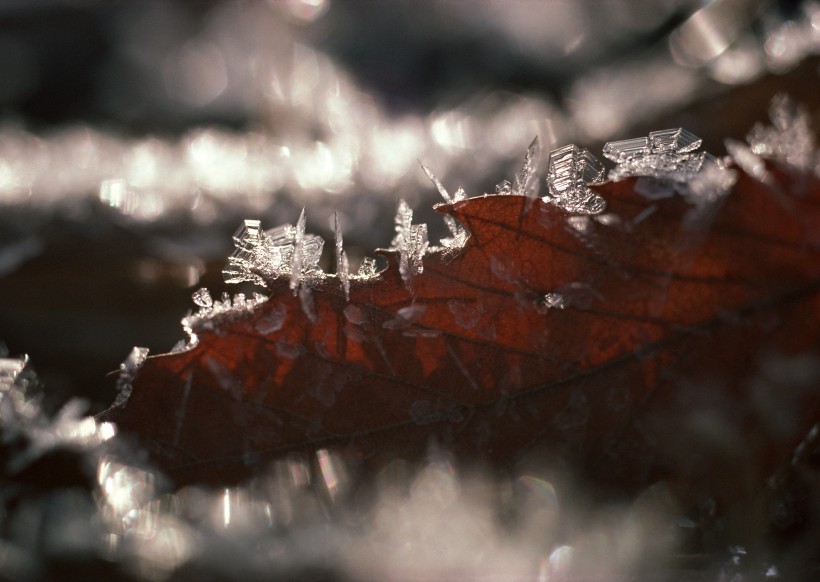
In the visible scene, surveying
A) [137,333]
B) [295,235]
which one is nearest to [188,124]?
[137,333]

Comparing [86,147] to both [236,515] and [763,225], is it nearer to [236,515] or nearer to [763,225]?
[236,515]

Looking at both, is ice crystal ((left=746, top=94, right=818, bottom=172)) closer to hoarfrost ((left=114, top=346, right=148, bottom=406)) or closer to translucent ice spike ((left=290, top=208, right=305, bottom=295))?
translucent ice spike ((left=290, top=208, right=305, bottom=295))

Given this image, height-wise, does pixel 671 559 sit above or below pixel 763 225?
below

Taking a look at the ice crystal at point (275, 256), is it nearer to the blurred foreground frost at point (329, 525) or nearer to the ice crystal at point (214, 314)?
the ice crystal at point (214, 314)

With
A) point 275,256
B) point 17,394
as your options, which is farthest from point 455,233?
point 17,394

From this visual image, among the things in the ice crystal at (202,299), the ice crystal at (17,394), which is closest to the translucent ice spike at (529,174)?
the ice crystal at (202,299)

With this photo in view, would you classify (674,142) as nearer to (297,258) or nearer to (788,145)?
(788,145)
